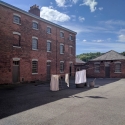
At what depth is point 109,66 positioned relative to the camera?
110ft

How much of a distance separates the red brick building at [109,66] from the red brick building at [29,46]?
734 centimetres

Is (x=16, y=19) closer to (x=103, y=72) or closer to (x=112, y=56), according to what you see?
(x=103, y=72)

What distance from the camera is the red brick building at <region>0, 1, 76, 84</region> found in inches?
761

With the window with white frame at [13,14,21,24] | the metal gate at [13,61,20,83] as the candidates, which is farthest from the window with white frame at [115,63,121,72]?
the window with white frame at [13,14,21,24]

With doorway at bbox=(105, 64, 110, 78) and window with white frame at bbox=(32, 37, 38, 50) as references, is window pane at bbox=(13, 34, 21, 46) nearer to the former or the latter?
window with white frame at bbox=(32, 37, 38, 50)

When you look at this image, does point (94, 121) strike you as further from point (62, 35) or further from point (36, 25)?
point (62, 35)

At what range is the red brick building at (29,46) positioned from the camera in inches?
761

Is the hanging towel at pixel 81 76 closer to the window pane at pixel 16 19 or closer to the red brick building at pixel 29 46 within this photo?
the red brick building at pixel 29 46

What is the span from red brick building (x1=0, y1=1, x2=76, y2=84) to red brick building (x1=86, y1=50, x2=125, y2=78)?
734 centimetres

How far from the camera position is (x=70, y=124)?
6.50m

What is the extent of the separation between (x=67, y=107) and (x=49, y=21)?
20380 mm

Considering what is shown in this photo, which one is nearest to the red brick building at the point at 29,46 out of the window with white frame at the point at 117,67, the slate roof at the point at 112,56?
the slate roof at the point at 112,56

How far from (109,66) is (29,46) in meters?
18.9

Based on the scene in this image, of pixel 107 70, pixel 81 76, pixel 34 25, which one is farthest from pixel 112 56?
pixel 81 76
